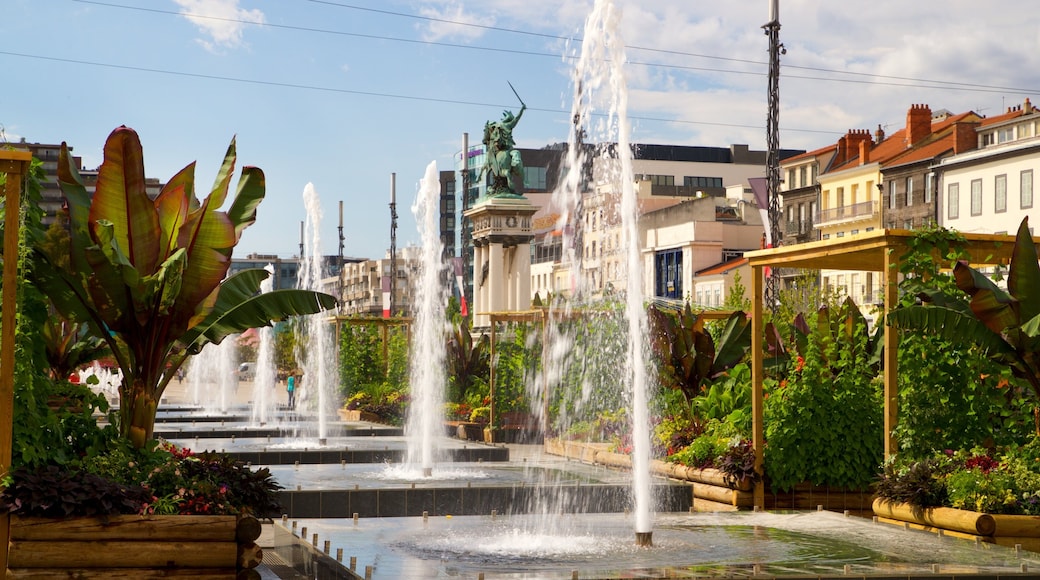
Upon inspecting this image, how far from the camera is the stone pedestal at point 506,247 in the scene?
46281 millimetres

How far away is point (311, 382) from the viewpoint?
1708 inches

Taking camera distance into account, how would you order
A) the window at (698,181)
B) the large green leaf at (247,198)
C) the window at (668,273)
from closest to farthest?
1. the large green leaf at (247,198)
2. the window at (668,273)
3. the window at (698,181)

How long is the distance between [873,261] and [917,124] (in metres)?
52.6

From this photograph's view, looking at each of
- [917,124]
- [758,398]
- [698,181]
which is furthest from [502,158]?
[698,181]

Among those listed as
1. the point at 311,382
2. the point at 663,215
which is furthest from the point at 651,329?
the point at 663,215

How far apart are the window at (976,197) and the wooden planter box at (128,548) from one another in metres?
50.3

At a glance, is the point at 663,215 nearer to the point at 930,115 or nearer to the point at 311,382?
the point at 930,115

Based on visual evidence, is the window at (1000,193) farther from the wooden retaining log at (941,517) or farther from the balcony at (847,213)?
the wooden retaining log at (941,517)

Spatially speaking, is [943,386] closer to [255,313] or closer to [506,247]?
[255,313]

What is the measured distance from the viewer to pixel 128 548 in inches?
371

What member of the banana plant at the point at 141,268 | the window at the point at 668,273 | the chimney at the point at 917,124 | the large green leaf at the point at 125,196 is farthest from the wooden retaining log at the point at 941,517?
the window at the point at 668,273

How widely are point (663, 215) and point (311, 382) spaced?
40024mm

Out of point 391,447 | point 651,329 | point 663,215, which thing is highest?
point 663,215

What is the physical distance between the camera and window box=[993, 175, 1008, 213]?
53469mm
